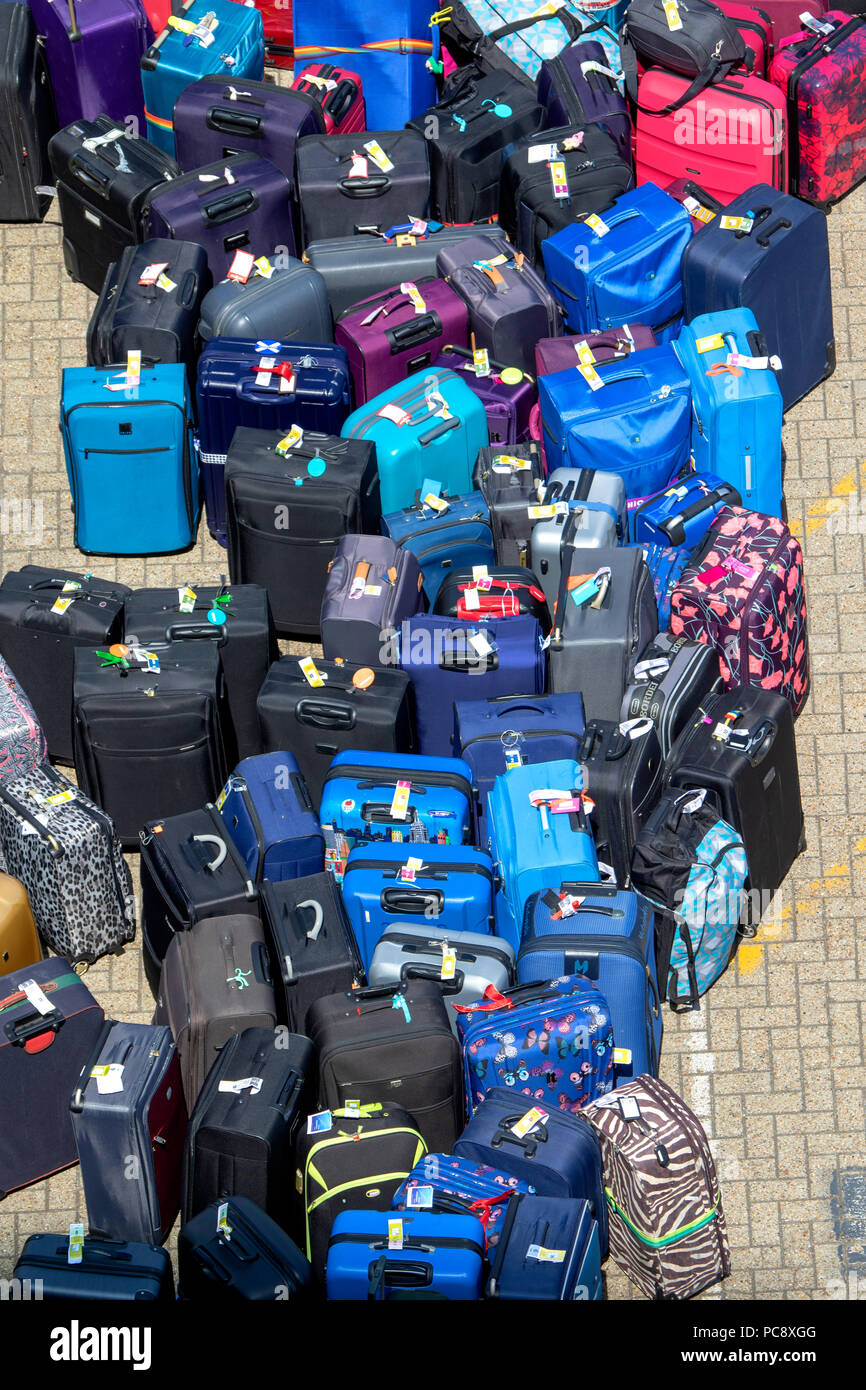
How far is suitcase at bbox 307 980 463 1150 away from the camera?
29.9 ft

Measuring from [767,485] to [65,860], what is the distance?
3.91 meters

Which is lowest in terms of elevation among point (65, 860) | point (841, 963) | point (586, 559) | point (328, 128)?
point (841, 963)

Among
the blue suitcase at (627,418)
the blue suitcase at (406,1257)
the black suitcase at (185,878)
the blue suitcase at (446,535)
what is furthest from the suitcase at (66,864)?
the blue suitcase at (627,418)

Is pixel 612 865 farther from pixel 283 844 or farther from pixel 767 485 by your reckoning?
pixel 767 485

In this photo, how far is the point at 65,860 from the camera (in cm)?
988

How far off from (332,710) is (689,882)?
1739 millimetres

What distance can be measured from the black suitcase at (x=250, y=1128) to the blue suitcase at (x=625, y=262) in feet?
14.8

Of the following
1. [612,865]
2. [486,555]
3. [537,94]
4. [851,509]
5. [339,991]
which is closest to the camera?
[339,991]

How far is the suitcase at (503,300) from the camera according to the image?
11633 mm

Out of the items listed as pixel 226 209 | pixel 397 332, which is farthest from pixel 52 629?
pixel 226 209

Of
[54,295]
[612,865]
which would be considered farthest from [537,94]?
[612,865]

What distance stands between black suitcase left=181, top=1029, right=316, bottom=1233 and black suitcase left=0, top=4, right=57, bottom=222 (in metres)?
5.93

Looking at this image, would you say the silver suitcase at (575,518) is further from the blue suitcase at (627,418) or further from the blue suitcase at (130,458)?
the blue suitcase at (130,458)

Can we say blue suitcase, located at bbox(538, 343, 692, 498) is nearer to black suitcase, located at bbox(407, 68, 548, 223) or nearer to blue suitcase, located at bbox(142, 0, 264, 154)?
black suitcase, located at bbox(407, 68, 548, 223)
